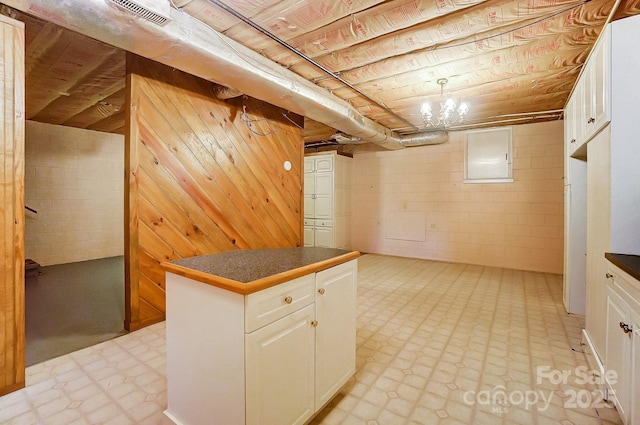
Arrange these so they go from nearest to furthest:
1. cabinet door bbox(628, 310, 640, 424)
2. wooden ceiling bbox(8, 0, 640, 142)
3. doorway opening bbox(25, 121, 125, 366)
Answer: cabinet door bbox(628, 310, 640, 424)
wooden ceiling bbox(8, 0, 640, 142)
doorway opening bbox(25, 121, 125, 366)

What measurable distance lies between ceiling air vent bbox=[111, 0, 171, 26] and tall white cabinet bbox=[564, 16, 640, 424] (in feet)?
8.84

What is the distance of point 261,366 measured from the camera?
3.89 feet

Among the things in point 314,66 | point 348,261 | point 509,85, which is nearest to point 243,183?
point 314,66

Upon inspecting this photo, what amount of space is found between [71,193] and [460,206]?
7.23m

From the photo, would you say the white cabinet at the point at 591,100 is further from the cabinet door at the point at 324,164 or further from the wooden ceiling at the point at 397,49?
the cabinet door at the point at 324,164

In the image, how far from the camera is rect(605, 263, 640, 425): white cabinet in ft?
4.09

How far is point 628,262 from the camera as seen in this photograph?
1.45 m

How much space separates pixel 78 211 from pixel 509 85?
23.4 feet

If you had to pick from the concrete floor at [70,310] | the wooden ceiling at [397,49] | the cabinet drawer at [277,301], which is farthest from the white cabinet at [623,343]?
the concrete floor at [70,310]

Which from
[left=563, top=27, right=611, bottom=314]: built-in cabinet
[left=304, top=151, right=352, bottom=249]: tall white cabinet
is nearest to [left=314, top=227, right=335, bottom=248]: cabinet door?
[left=304, top=151, right=352, bottom=249]: tall white cabinet

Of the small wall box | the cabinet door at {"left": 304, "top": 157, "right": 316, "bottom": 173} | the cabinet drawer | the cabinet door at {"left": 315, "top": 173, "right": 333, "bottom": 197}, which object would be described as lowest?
the small wall box

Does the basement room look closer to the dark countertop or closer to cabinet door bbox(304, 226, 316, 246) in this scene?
the dark countertop

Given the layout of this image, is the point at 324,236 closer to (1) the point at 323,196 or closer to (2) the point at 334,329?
(1) the point at 323,196

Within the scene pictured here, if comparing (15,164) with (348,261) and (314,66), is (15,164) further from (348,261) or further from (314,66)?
(314,66)
